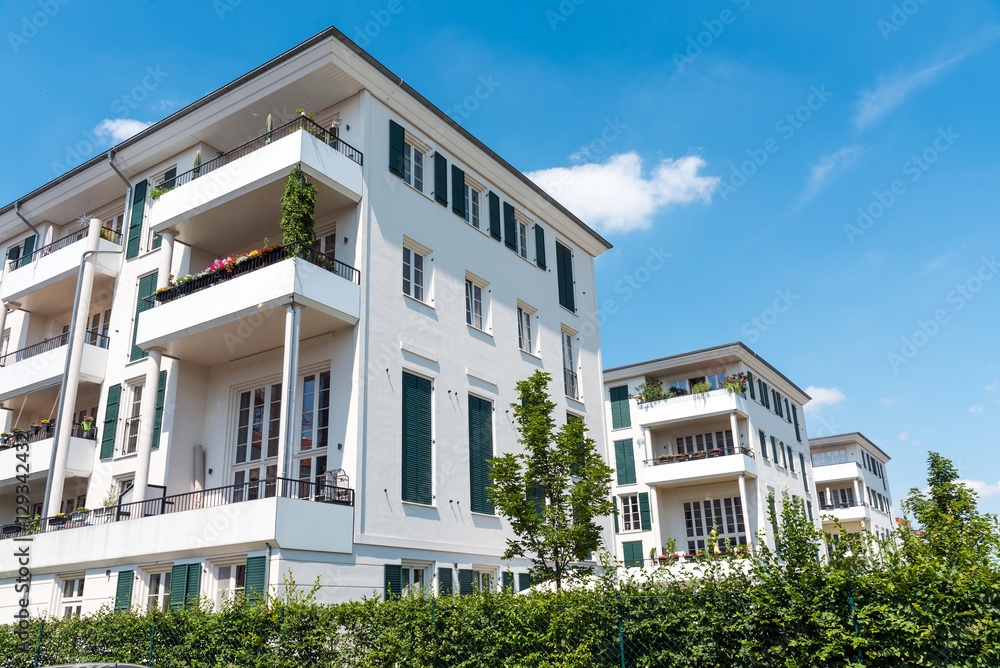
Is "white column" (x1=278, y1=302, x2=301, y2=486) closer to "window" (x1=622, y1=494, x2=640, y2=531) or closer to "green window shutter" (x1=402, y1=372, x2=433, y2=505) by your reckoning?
"green window shutter" (x1=402, y1=372, x2=433, y2=505)

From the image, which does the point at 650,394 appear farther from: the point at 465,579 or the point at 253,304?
the point at 253,304

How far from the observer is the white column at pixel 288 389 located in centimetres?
1595

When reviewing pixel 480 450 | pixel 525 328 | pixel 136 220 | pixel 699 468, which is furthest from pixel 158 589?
pixel 699 468

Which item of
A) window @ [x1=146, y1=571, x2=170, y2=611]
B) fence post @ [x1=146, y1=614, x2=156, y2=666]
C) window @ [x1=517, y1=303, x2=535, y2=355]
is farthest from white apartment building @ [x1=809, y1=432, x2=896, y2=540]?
fence post @ [x1=146, y1=614, x2=156, y2=666]

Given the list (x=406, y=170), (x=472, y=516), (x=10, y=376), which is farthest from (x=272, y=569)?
(x=10, y=376)

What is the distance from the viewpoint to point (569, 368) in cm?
2633

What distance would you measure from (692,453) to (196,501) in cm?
2422

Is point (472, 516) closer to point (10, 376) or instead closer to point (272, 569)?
point (272, 569)

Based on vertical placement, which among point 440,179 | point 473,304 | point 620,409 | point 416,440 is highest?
point 440,179

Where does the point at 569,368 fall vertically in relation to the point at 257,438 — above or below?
above

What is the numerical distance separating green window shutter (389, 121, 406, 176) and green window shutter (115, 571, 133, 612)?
11.7m

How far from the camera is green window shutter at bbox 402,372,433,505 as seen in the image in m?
18.4

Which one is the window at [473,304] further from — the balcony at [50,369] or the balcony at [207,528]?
the balcony at [50,369]

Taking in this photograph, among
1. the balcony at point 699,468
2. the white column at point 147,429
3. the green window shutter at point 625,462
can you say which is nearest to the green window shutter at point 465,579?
the white column at point 147,429
